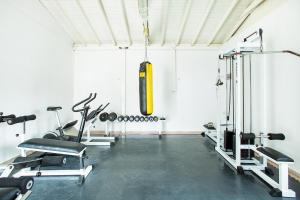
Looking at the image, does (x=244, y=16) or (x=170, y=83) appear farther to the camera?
(x=170, y=83)

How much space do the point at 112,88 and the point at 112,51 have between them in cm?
119

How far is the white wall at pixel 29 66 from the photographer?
3.14 m

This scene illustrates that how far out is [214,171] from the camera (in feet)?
9.62

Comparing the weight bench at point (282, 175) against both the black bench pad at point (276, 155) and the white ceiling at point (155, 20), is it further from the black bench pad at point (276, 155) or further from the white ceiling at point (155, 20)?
the white ceiling at point (155, 20)

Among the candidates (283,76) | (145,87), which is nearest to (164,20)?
(145,87)

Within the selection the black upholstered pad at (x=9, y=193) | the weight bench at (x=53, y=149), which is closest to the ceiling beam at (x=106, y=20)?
the weight bench at (x=53, y=149)

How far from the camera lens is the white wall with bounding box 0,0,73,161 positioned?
10.3 feet

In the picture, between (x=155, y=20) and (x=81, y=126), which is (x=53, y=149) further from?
(x=155, y=20)

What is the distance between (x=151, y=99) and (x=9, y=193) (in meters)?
3.10

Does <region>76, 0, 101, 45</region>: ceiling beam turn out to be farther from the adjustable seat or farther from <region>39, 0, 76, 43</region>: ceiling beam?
the adjustable seat

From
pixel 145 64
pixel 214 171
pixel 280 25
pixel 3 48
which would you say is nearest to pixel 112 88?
pixel 145 64

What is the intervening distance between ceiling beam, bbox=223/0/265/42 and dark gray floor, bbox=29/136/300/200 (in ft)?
10.3

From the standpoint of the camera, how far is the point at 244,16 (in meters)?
4.15

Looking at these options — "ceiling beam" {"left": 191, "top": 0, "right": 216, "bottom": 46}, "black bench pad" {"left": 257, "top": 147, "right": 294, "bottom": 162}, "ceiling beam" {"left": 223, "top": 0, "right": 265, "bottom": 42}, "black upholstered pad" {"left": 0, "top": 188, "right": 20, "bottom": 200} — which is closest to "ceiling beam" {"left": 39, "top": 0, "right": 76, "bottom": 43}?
"ceiling beam" {"left": 191, "top": 0, "right": 216, "bottom": 46}
